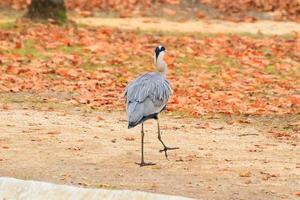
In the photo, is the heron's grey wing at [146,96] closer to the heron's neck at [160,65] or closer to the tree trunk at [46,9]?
the heron's neck at [160,65]

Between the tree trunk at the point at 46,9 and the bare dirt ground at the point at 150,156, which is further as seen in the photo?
the tree trunk at the point at 46,9

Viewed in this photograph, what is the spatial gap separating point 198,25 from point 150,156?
15.5m

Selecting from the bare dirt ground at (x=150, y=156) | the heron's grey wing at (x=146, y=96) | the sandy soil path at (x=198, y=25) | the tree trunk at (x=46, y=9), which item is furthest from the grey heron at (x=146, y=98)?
the sandy soil path at (x=198, y=25)

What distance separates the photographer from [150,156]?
1234 cm

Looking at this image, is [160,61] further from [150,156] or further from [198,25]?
[198,25]

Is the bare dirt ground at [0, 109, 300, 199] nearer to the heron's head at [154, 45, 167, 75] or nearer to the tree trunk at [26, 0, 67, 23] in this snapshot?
the heron's head at [154, 45, 167, 75]

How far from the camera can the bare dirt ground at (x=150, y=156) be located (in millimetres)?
10805

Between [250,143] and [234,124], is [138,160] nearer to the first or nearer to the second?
[250,143]

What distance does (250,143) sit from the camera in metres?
13.5

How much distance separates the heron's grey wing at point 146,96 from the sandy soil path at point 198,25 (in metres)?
13.9

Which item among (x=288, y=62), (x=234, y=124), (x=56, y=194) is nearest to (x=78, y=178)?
(x=56, y=194)

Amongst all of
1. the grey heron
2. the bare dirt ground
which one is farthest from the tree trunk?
the grey heron

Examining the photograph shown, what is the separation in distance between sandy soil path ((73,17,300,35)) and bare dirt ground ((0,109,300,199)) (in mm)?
11250

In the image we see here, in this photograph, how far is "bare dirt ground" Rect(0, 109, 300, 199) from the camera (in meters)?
10.8
